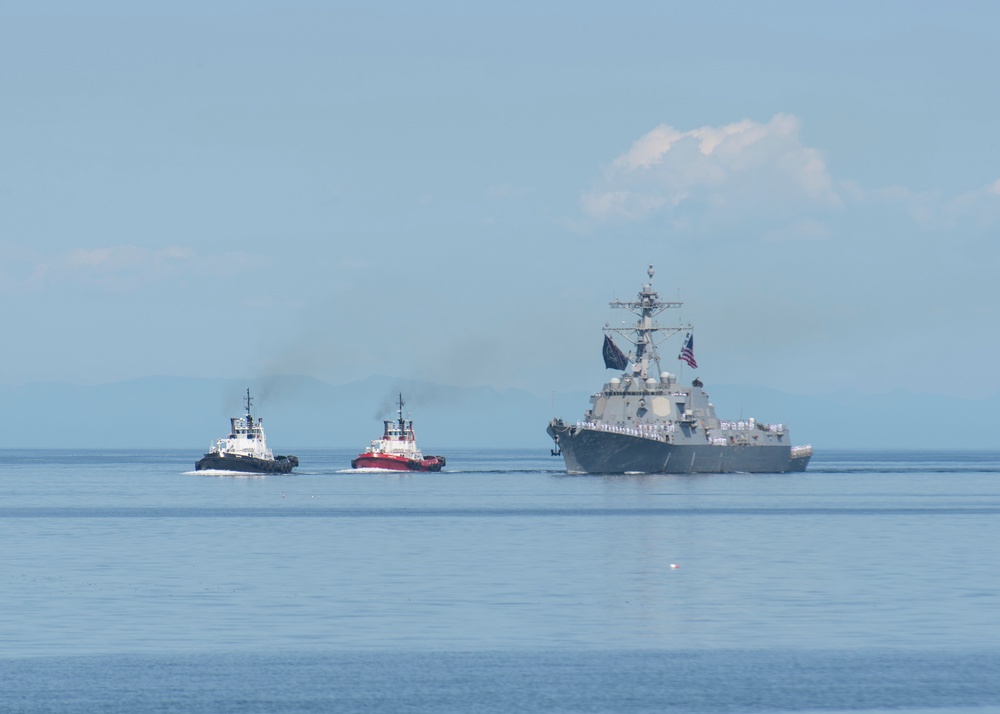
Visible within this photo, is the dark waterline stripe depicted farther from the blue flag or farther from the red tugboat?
the red tugboat

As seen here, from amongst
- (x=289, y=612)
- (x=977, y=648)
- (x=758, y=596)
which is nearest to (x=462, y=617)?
(x=289, y=612)

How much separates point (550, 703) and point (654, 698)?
2.13 meters

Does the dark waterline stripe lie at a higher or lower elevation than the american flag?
lower

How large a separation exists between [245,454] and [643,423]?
42.6 meters

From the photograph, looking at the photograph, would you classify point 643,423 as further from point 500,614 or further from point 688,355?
point 500,614

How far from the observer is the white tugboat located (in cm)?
16912

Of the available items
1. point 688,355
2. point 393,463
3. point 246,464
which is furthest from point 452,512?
point 393,463

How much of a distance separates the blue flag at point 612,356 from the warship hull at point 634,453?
6191 millimetres

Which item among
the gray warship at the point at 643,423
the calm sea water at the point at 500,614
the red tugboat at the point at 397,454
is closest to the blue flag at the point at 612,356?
the gray warship at the point at 643,423

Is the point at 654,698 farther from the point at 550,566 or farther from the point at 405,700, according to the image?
the point at 550,566

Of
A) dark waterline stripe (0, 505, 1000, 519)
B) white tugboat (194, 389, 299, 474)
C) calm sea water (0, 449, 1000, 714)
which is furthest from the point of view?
white tugboat (194, 389, 299, 474)

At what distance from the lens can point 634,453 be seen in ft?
508

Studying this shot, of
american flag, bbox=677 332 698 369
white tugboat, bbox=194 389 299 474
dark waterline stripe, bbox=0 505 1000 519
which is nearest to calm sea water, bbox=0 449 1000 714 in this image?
dark waterline stripe, bbox=0 505 1000 519

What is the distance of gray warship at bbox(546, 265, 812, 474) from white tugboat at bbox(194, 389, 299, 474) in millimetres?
30357
